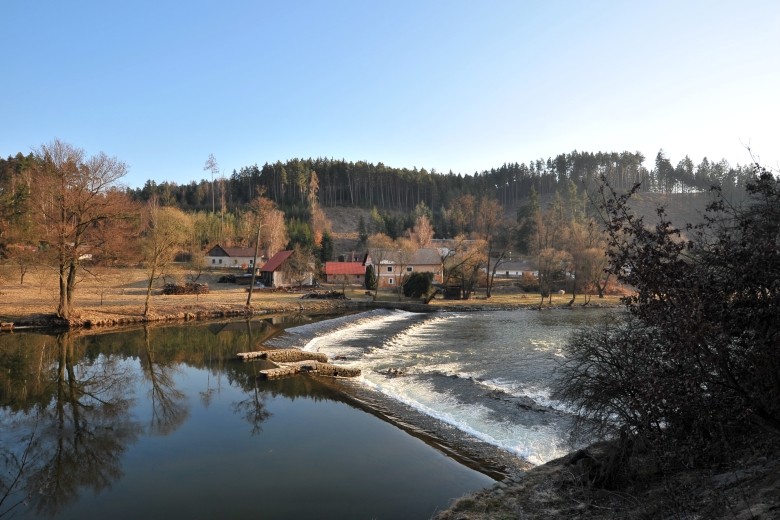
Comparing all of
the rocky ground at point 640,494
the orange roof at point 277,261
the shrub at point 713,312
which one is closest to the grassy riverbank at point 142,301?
the orange roof at point 277,261

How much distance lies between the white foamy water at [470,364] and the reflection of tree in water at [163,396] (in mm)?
7099

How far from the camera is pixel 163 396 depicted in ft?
63.0

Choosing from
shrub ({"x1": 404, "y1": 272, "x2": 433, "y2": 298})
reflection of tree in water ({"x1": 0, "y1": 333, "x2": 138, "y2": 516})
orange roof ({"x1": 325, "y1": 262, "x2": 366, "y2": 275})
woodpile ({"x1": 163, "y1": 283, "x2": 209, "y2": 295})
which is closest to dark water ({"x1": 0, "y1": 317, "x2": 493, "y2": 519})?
reflection of tree in water ({"x1": 0, "y1": 333, "x2": 138, "y2": 516})

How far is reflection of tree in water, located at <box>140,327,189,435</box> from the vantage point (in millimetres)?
15905

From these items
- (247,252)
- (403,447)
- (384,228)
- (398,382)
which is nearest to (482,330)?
(398,382)

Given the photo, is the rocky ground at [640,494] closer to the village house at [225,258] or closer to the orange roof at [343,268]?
the orange roof at [343,268]

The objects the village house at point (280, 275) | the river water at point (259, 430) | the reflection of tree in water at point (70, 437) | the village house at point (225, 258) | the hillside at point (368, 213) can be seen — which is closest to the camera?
the river water at point (259, 430)

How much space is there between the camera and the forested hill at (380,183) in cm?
12381

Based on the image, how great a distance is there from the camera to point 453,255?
6012cm

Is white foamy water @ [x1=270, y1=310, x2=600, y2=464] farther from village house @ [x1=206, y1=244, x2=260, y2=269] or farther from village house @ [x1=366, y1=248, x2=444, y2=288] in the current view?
village house @ [x1=206, y1=244, x2=260, y2=269]

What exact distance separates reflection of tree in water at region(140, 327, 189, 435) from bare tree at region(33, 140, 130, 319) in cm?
1177

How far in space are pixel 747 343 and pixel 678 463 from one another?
3.13 meters

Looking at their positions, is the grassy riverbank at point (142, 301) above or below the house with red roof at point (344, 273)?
below

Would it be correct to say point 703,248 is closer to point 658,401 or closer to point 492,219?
point 658,401
